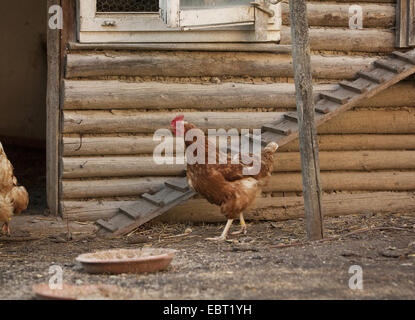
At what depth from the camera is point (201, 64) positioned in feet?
25.9

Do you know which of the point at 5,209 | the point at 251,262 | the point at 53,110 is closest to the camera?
the point at 251,262

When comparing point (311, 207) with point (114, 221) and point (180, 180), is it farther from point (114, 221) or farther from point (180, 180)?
point (114, 221)

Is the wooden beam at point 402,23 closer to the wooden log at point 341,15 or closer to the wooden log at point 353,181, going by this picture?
the wooden log at point 341,15

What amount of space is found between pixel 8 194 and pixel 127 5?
2515mm

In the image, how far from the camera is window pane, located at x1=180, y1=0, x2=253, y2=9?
708cm

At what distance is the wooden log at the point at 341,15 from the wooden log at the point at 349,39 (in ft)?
0.24

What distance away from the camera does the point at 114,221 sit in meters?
7.62

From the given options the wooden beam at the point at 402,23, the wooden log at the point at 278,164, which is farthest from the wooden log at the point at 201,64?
the wooden log at the point at 278,164

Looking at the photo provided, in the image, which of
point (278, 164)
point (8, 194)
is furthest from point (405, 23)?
point (8, 194)

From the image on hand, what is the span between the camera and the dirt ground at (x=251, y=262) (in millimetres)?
4750

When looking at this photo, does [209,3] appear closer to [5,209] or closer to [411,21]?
[411,21]
